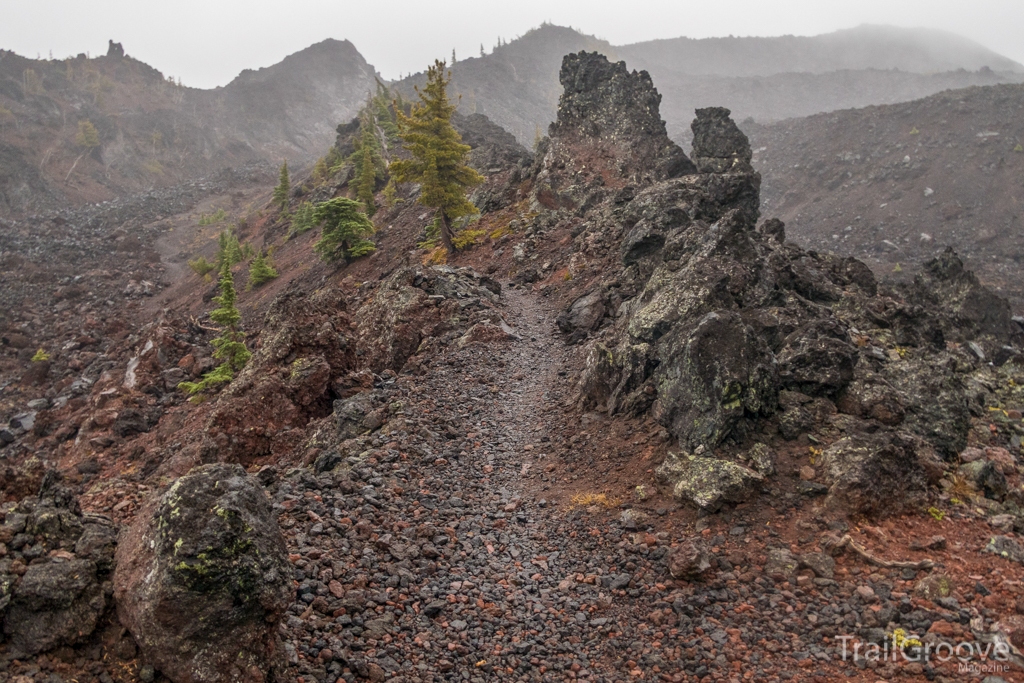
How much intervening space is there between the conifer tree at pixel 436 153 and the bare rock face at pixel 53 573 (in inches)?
1125

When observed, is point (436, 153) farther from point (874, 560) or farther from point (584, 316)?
point (874, 560)

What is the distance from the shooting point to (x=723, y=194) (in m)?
29.0

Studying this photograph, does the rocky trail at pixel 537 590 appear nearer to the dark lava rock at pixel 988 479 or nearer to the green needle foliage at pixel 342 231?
the dark lava rock at pixel 988 479

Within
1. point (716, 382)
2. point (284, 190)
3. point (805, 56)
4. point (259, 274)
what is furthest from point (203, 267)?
point (805, 56)

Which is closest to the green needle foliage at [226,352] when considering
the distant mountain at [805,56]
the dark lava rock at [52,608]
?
the dark lava rock at [52,608]

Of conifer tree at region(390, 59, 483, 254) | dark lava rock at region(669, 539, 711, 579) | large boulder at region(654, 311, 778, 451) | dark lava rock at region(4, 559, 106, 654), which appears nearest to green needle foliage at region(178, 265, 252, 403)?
conifer tree at region(390, 59, 483, 254)

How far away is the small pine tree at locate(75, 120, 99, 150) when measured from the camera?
94688 mm

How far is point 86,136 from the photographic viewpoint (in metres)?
95.2

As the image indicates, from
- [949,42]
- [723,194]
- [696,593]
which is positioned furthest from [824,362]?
[949,42]

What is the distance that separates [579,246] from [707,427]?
62.2 feet

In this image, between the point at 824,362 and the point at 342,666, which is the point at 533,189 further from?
the point at 342,666

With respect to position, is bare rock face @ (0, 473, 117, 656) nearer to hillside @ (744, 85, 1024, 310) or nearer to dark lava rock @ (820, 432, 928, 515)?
dark lava rock @ (820, 432, 928, 515)

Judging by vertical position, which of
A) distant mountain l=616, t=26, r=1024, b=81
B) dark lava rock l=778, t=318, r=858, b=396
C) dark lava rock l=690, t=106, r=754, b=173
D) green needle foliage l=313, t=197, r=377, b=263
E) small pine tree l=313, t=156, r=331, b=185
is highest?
distant mountain l=616, t=26, r=1024, b=81

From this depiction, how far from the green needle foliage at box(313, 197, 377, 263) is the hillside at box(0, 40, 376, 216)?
60.9 meters
